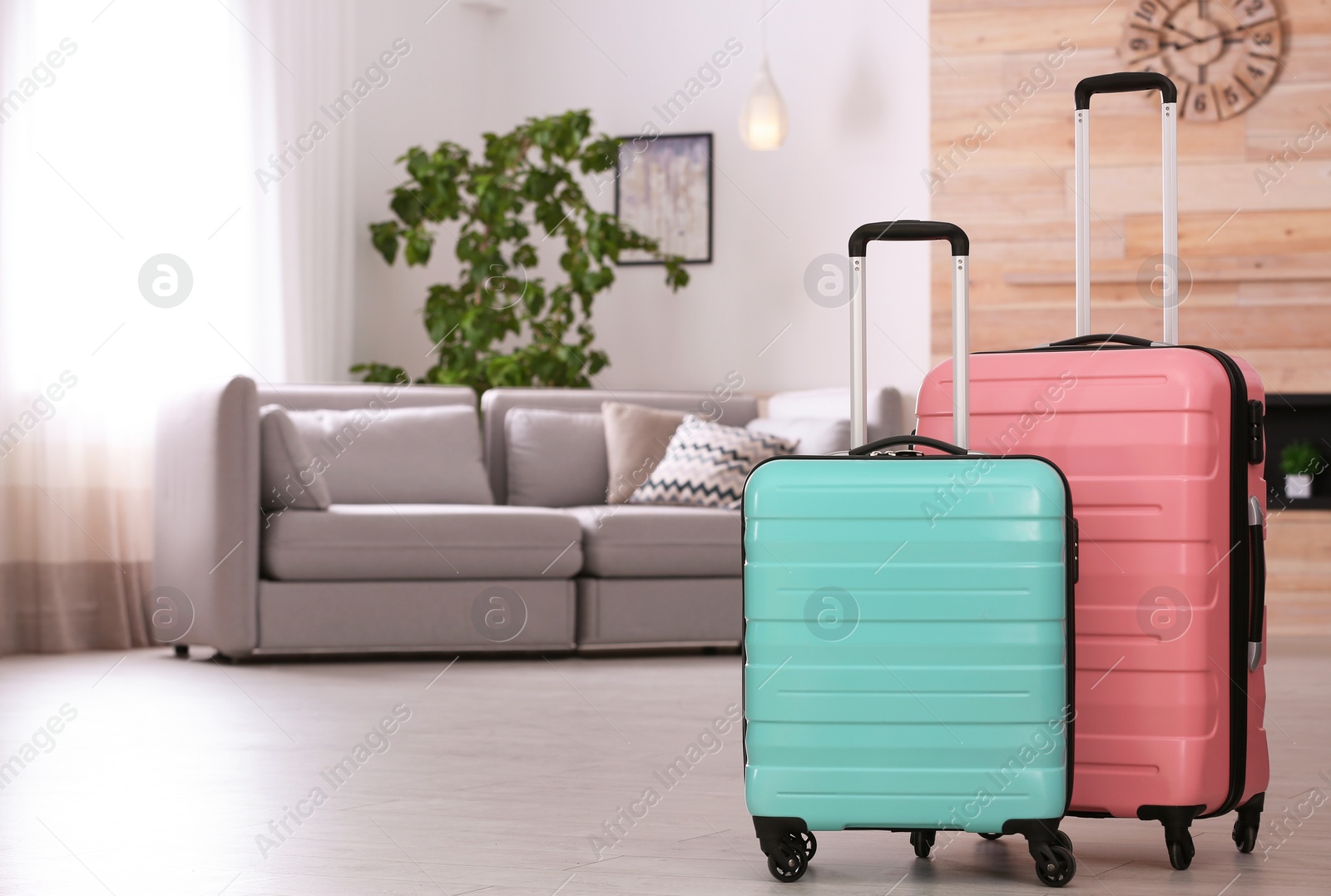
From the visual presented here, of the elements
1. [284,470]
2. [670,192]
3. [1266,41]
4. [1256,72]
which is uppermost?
[1266,41]

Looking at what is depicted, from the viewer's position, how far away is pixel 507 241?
5070 millimetres

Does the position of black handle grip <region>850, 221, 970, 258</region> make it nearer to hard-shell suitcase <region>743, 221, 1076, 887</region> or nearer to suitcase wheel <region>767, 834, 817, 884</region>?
hard-shell suitcase <region>743, 221, 1076, 887</region>

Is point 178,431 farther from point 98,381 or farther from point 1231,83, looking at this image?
point 1231,83

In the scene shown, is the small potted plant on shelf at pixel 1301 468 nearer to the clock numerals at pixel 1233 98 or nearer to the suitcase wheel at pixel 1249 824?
the clock numerals at pixel 1233 98

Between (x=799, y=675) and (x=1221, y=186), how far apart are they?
372 centimetres

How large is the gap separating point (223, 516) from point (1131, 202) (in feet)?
10.2

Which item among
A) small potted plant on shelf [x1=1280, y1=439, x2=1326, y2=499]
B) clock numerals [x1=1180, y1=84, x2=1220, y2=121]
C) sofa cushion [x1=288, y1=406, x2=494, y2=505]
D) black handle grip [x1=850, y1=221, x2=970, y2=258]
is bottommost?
small potted plant on shelf [x1=1280, y1=439, x2=1326, y2=499]

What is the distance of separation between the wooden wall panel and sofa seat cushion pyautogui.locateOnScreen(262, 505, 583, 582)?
186 centimetres

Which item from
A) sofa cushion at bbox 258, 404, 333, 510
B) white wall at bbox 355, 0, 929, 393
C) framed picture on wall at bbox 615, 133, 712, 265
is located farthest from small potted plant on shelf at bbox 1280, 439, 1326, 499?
sofa cushion at bbox 258, 404, 333, 510

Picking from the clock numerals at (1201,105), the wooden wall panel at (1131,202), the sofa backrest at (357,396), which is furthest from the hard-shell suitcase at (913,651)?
the clock numerals at (1201,105)

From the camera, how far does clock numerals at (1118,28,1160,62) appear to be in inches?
187

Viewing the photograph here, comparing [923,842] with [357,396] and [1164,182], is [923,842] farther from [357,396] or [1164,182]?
[357,396]

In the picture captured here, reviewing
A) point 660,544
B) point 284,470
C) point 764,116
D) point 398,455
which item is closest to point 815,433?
point 660,544

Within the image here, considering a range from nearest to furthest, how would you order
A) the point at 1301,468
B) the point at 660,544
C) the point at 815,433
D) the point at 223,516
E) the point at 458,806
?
1. the point at 458,806
2. the point at 223,516
3. the point at 660,544
4. the point at 815,433
5. the point at 1301,468
